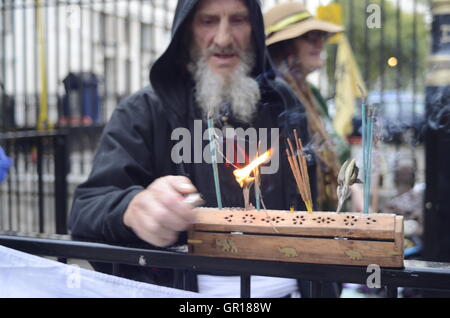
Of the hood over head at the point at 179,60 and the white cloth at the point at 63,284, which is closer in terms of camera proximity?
the white cloth at the point at 63,284

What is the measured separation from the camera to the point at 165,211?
1.25 m

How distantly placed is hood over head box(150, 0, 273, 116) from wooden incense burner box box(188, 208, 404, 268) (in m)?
0.74

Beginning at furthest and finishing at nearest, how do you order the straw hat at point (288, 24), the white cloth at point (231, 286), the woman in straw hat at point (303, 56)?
the straw hat at point (288, 24)
the woman in straw hat at point (303, 56)
the white cloth at point (231, 286)

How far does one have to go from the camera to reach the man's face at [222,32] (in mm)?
1975

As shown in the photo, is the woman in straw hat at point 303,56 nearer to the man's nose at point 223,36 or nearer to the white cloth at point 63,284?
the man's nose at point 223,36

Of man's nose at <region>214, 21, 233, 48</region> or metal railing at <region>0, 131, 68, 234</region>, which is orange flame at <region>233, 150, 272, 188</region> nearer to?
man's nose at <region>214, 21, 233, 48</region>

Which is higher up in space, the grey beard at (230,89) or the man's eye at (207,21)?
the man's eye at (207,21)

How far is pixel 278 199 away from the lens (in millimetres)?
1837

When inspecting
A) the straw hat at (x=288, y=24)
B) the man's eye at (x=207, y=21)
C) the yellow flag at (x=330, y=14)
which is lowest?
the man's eye at (x=207, y=21)

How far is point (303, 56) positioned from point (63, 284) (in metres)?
2.32

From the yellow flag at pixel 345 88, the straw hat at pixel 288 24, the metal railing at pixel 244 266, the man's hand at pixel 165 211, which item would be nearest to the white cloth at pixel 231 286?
the metal railing at pixel 244 266

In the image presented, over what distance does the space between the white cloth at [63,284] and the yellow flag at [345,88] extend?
3.33 m

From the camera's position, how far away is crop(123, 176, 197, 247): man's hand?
1248mm

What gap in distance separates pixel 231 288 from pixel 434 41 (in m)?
2.58
